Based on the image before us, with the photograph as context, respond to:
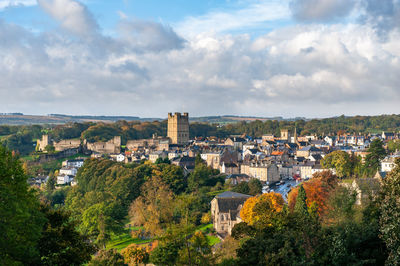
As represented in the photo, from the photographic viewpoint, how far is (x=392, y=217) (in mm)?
16141

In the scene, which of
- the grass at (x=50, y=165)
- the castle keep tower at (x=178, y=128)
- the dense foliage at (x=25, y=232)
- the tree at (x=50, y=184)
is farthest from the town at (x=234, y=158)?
the dense foliage at (x=25, y=232)

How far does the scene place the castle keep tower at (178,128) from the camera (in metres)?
120

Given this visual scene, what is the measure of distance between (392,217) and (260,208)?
58.4 ft

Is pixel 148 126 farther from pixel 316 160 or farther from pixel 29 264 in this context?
pixel 29 264

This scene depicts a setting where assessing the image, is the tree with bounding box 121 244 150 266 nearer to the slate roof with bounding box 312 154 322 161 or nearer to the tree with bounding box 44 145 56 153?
the slate roof with bounding box 312 154 322 161

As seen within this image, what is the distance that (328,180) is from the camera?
45938mm

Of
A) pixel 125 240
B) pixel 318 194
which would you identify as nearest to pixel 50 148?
pixel 125 240

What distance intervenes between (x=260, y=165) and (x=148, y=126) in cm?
8272

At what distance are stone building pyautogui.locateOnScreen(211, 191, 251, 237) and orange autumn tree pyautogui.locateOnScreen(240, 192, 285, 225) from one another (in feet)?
8.92

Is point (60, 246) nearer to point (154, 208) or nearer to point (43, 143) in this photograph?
point (154, 208)

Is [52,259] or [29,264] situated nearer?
[29,264]

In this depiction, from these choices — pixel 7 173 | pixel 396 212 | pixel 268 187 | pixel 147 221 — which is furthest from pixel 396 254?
pixel 268 187

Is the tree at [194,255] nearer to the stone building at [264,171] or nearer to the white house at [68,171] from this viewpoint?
the stone building at [264,171]

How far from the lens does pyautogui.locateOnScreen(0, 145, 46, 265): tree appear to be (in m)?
14.7
